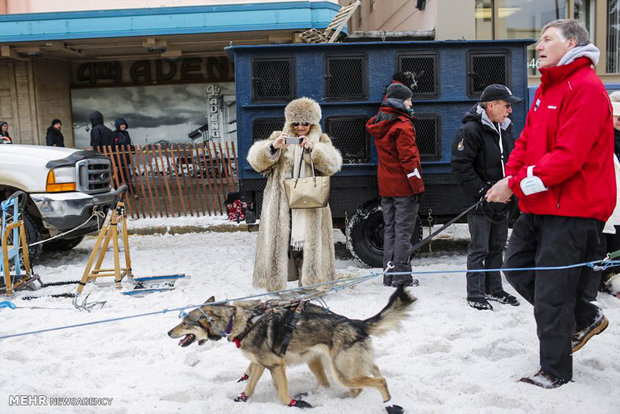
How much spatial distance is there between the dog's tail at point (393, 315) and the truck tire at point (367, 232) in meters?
3.66

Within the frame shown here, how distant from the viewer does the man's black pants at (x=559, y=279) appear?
3.32m

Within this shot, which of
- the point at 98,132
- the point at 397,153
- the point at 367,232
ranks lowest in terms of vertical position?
the point at 367,232

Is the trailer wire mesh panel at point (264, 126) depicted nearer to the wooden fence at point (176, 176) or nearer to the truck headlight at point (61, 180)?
the truck headlight at point (61, 180)

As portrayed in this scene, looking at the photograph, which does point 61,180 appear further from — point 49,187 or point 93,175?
point 93,175

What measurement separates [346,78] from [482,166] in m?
2.22

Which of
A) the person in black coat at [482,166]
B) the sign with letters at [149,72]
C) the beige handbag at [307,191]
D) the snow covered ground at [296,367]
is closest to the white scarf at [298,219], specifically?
the beige handbag at [307,191]

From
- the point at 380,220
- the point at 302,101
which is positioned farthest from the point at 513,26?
the point at 302,101

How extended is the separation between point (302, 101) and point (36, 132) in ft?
38.9

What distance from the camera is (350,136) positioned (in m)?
6.96

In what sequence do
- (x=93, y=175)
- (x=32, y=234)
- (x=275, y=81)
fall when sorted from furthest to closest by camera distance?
(x=93, y=175), (x=32, y=234), (x=275, y=81)

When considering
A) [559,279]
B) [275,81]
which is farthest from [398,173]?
[559,279]

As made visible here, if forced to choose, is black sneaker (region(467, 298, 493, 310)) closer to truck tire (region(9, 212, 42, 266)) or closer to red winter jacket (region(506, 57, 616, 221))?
red winter jacket (region(506, 57, 616, 221))

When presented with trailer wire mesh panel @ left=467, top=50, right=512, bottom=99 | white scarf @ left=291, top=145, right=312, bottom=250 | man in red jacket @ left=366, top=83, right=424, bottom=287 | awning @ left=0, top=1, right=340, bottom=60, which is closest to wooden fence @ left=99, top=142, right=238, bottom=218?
awning @ left=0, top=1, right=340, bottom=60

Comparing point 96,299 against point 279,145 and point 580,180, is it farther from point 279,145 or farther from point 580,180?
point 580,180
